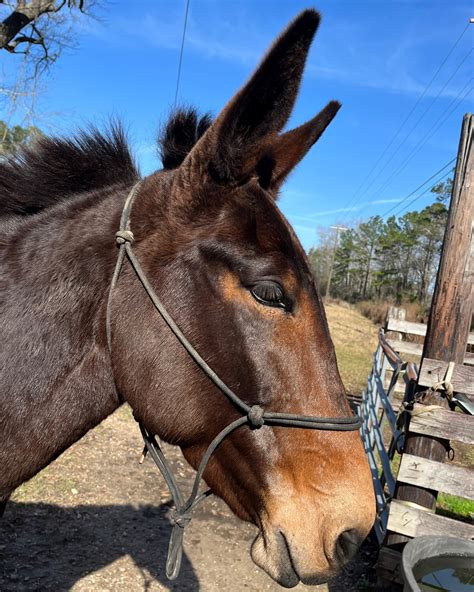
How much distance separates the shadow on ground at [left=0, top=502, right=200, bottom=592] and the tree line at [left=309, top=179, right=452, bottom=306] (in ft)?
123

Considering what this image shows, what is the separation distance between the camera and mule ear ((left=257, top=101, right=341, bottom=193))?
1751mm

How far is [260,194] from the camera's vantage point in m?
1.65

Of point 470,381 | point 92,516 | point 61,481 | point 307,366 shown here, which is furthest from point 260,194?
point 61,481

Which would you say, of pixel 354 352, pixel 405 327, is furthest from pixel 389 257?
pixel 405 327

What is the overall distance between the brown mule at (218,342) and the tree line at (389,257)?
39.0 m

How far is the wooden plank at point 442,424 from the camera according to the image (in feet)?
12.1

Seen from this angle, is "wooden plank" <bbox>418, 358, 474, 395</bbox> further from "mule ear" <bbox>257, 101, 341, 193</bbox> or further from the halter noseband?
"mule ear" <bbox>257, 101, 341, 193</bbox>

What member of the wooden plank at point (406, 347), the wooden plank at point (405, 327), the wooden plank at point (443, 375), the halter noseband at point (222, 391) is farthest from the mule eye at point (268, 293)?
the wooden plank at point (405, 327)

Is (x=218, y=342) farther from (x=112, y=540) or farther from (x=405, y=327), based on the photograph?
(x=405, y=327)

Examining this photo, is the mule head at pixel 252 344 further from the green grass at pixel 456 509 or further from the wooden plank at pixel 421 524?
the green grass at pixel 456 509

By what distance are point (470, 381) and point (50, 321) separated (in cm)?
343

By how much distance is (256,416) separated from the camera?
1493 millimetres

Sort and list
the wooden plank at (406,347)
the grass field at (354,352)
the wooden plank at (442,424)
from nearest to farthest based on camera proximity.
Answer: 1. the wooden plank at (442,424)
2. the wooden plank at (406,347)
3. the grass field at (354,352)

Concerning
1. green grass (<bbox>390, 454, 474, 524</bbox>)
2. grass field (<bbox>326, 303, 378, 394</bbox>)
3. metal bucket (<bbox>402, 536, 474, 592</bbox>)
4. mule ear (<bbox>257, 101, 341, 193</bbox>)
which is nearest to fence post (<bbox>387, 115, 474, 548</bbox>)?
metal bucket (<bbox>402, 536, 474, 592</bbox>)
